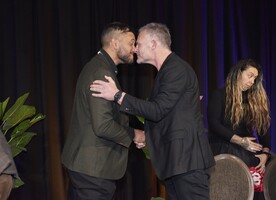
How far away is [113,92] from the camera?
2.73m

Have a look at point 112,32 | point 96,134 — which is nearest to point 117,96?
point 96,134

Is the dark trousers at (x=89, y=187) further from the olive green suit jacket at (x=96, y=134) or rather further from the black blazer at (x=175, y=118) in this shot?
the black blazer at (x=175, y=118)

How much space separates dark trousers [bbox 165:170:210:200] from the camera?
2.64 m

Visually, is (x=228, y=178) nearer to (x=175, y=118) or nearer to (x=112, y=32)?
(x=175, y=118)

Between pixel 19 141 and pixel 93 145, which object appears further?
pixel 19 141

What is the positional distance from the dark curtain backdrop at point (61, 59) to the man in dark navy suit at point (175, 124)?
141 centimetres

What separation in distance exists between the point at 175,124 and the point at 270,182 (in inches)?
41.4

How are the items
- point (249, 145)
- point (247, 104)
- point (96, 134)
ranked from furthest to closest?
point (247, 104) < point (249, 145) < point (96, 134)

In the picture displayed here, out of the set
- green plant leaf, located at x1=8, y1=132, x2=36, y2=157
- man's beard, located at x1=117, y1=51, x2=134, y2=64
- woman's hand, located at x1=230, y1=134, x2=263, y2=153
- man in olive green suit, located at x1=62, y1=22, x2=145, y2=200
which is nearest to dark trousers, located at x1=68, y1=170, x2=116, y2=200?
man in olive green suit, located at x1=62, y1=22, x2=145, y2=200

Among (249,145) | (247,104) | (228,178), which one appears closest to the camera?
(228,178)

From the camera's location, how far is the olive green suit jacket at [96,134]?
2826 millimetres

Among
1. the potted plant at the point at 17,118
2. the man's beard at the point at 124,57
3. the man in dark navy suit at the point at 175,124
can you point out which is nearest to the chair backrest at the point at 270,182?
the man in dark navy suit at the point at 175,124

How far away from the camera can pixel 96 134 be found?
2.84 meters

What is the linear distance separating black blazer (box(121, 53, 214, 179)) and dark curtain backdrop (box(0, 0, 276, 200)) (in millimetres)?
1547
